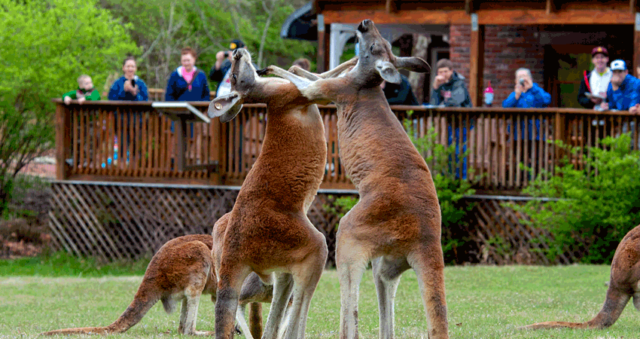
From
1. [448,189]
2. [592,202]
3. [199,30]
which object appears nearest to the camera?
[592,202]

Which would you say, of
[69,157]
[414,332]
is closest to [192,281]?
[414,332]

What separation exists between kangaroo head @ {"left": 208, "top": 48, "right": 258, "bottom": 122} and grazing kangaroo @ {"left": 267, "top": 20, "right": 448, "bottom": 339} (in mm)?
257

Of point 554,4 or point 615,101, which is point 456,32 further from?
point 615,101

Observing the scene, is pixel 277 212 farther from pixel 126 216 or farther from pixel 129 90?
pixel 126 216

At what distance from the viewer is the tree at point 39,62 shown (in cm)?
1670

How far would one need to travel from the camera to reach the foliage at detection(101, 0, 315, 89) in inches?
1264

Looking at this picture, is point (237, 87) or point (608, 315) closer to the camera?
point (237, 87)

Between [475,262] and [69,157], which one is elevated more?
[69,157]

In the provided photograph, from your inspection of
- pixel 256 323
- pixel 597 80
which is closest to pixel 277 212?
pixel 256 323

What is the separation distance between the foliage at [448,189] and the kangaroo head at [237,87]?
8078 mm

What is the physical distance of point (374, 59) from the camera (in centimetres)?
598

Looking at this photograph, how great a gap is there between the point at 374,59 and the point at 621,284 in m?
2.80

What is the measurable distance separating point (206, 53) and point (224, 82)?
21.0 meters

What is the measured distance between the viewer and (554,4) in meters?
16.0
